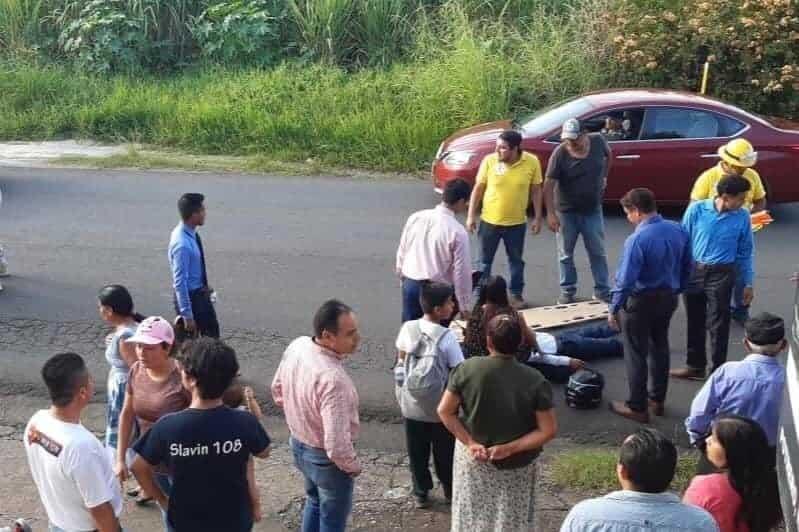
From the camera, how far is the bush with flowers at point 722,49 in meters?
15.8

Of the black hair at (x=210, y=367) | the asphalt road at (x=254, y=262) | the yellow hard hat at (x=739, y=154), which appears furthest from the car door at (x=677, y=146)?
the black hair at (x=210, y=367)

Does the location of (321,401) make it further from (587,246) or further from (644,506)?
(587,246)

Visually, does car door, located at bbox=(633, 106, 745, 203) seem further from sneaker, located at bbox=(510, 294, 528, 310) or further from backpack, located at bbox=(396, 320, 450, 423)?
backpack, located at bbox=(396, 320, 450, 423)

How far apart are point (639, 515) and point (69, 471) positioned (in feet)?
7.59

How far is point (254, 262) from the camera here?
36.0ft

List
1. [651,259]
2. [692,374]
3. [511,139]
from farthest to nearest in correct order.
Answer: [511,139] → [692,374] → [651,259]

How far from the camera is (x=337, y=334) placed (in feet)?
17.3

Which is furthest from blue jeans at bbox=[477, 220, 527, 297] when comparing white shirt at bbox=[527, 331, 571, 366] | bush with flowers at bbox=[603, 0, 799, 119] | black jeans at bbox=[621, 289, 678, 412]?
bush with flowers at bbox=[603, 0, 799, 119]

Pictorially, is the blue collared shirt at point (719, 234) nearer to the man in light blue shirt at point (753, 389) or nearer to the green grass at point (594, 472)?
the green grass at point (594, 472)

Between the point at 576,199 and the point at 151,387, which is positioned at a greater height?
the point at 576,199

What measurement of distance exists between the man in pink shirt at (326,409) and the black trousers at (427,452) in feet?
2.79

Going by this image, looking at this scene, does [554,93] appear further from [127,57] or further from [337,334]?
[337,334]

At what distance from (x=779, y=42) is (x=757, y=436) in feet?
41.4

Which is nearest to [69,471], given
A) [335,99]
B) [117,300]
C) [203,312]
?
[117,300]
